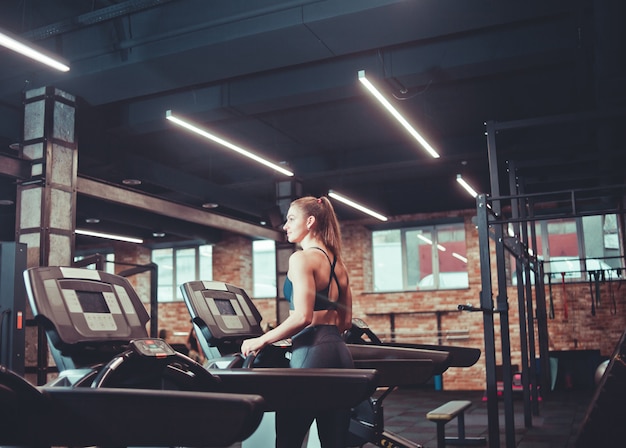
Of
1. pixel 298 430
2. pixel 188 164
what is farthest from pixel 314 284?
pixel 188 164

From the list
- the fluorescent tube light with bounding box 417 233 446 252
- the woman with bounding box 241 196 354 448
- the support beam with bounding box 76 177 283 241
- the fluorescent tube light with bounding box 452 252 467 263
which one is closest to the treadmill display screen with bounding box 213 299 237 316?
the woman with bounding box 241 196 354 448

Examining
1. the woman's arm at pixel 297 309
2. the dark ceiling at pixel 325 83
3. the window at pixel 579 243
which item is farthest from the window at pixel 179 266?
the woman's arm at pixel 297 309

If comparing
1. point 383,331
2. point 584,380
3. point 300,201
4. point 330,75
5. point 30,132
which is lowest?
point 584,380

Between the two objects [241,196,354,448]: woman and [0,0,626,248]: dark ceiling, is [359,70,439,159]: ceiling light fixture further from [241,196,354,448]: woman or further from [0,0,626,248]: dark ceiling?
[241,196,354,448]: woman

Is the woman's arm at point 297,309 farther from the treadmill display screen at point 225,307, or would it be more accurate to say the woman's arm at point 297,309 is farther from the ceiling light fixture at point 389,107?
the ceiling light fixture at point 389,107

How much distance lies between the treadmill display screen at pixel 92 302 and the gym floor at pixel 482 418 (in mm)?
3880

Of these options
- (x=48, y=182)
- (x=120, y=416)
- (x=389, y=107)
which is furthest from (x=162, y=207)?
(x=120, y=416)

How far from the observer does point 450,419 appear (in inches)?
205

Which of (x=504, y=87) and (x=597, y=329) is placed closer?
(x=504, y=87)

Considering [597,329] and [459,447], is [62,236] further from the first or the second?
[597,329]

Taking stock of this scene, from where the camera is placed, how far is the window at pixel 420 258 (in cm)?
1314

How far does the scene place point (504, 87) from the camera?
8.19m

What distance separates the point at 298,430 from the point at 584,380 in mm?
10401

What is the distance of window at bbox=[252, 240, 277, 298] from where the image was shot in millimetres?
14570
